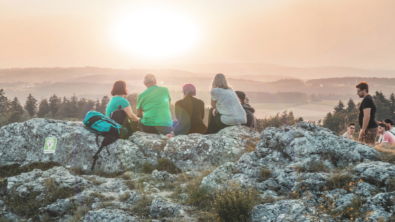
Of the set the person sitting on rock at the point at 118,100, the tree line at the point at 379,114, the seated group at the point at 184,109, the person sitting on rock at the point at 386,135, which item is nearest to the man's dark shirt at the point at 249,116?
the seated group at the point at 184,109

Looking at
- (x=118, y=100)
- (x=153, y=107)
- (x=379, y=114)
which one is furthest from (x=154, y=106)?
(x=379, y=114)

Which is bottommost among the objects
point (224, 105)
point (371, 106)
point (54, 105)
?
point (54, 105)

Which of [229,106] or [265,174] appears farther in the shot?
[229,106]

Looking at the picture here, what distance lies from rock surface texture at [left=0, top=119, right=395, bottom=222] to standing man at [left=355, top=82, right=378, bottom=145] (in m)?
3.15

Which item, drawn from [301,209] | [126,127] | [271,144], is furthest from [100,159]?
[301,209]

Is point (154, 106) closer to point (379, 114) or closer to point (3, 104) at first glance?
point (379, 114)

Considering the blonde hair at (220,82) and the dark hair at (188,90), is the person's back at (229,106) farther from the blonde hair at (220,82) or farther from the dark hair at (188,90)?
the dark hair at (188,90)

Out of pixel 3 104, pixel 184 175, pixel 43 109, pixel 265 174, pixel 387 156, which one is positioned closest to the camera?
pixel 387 156

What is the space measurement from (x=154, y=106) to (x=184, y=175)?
328 centimetres

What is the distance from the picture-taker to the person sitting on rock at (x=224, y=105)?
857 cm

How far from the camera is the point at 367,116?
8.17 metres

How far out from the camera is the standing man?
8.14m

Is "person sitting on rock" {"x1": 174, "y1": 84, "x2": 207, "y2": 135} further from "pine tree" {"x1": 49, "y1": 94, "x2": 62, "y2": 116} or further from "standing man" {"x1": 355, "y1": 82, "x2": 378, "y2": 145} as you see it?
"pine tree" {"x1": 49, "y1": 94, "x2": 62, "y2": 116}

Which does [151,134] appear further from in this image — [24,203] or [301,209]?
[301,209]
